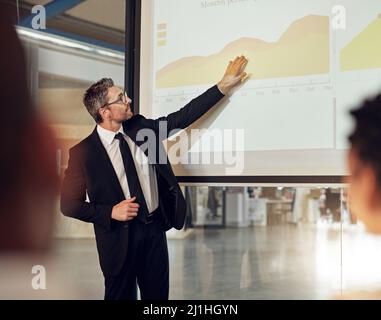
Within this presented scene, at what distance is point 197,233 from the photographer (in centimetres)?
740

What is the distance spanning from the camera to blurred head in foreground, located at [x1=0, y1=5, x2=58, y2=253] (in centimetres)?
302

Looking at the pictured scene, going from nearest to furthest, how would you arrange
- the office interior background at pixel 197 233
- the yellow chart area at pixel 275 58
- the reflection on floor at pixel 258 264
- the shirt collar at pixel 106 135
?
the yellow chart area at pixel 275 58
the shirt collar at pixel 106 135
the office interior background at pixel 197 233
the reflection on floor at pixel 258 264

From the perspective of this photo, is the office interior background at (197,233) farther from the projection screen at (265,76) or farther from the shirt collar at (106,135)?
the shirt collar at (106,135)

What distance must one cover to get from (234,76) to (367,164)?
Result: 117cm

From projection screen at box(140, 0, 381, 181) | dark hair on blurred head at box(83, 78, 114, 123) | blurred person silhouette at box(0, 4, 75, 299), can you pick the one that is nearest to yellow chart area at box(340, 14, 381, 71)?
projection screen at box(140, 0, 381, 181)

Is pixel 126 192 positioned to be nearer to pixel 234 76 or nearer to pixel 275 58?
pixel 234 76

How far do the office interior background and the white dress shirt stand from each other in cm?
23

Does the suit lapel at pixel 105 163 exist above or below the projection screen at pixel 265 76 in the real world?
below

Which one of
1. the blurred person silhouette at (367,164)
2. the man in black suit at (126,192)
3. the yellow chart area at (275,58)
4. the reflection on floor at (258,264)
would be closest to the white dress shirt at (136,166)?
the man in black suit at (126,192)

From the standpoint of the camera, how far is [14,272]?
3.02 metres

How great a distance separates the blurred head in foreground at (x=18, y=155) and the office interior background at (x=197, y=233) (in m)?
0.08

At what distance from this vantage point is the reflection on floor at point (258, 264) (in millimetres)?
3764

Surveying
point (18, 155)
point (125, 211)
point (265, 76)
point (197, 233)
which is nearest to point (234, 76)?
point (265, 76)
